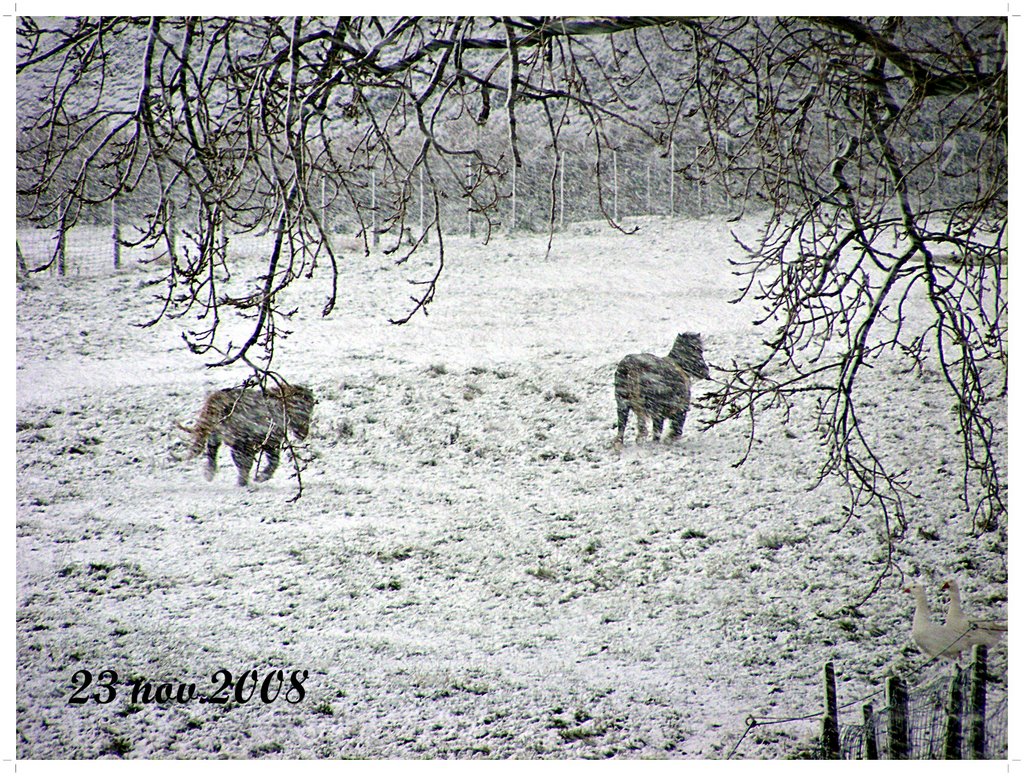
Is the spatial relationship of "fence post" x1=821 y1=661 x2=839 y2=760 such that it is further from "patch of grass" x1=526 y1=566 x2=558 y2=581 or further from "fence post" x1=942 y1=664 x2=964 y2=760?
"patch of grass" x1=526 y1=566 x2=558 y2=581

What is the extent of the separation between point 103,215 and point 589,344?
5.56 ft

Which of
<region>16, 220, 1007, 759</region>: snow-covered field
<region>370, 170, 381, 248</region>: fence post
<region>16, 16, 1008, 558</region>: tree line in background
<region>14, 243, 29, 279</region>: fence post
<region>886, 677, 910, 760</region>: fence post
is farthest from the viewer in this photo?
<region>370, 170, 381, 248</region>: fence post

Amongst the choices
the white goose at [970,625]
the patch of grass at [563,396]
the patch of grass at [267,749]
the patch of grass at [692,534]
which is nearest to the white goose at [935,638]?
the white goose at [970,625]

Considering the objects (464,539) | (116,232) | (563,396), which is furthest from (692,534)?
(116,232)

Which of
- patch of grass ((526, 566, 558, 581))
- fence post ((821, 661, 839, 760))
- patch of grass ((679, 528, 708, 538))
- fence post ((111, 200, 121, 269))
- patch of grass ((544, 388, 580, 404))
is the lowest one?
fence post ((821, 661, 839, 760))

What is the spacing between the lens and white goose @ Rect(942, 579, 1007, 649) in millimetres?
2575

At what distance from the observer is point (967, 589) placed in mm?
2639

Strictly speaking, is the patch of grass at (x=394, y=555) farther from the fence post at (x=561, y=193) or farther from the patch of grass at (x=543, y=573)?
the fence post at (x=561, y=193)

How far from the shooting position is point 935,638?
2562 mm

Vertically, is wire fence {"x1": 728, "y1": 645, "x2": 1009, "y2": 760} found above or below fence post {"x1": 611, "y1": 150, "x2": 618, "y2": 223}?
below

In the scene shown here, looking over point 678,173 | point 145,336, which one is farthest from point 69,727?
point 678,173

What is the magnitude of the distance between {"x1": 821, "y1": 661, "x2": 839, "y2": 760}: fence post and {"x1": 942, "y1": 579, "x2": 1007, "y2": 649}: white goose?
45 centimetres

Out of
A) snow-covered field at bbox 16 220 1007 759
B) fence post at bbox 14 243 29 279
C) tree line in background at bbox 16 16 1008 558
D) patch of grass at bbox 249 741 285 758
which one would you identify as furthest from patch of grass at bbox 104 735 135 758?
fence post at bbox 14 243 29 279

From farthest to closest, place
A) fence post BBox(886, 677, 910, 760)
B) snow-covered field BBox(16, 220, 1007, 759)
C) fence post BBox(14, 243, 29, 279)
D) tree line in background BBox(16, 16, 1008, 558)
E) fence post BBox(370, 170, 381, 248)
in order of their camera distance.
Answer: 1. fence post BBox(370, 170, 381, 248)
2. fence post BBox(14, 243, 29, 279)
3. tree line in background BBox(16, 16, 1008, 558)
4. snow-covered field BBox(16, 220, 1007, 759)
5. fence post BBox(886, 677, 910, 760)
